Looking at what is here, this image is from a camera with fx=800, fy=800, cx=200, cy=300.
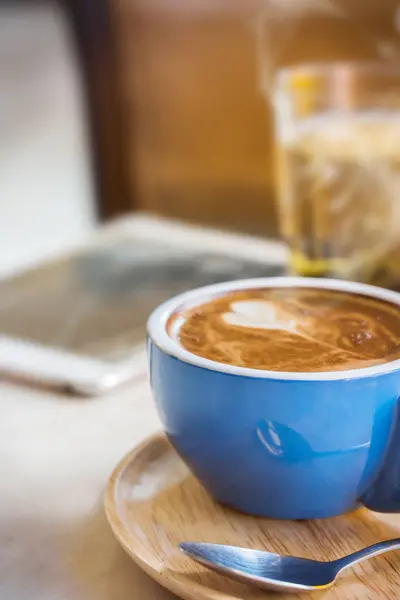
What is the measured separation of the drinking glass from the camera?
72cm

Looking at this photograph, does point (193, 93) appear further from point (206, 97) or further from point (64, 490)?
point (64, 490)

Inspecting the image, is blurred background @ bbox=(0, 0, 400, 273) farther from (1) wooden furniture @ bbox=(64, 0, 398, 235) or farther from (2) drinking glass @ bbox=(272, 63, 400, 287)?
(2) drinking glass @ bbox=(272, 63, 400, 287)

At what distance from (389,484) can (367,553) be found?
40 mm

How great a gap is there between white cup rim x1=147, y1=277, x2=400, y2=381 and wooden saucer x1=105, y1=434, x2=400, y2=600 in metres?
0.08

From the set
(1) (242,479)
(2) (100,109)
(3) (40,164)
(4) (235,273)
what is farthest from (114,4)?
(1) (242,479)

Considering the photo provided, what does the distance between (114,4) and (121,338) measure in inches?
40.2

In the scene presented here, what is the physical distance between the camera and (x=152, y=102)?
4.93ft

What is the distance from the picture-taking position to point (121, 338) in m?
0.64

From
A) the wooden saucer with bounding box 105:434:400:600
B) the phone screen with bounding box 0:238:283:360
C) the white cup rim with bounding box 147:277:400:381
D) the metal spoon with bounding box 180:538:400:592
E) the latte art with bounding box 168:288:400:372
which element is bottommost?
the phone screen with bounding box 0:238:283:360

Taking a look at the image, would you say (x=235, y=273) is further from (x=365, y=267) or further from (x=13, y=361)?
(x=13, y=361)

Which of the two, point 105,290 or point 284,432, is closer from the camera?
point 284,432

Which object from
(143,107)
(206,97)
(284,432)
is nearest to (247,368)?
(284,432)

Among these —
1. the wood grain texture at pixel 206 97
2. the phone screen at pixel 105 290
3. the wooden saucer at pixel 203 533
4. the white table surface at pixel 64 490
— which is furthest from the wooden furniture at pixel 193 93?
the wooden saucer at pixel 203 533

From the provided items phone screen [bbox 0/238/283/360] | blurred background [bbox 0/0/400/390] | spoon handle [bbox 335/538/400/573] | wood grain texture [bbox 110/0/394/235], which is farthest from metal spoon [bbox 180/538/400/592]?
wood grain texture [bbox 110/0/394/235]
